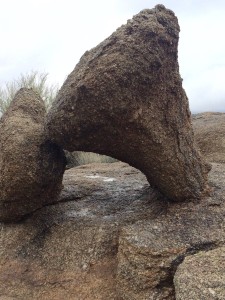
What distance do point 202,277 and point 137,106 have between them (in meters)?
1.30

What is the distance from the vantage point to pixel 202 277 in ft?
8.14

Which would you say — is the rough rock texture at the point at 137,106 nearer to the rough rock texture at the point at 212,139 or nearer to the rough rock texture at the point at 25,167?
the rough rock texture at the point at 25,167

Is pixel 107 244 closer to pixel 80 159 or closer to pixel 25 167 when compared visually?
pixel 25 167

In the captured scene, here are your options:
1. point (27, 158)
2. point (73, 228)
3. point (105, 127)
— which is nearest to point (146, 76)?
point (105, 127)

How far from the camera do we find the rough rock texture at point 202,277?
2.35m

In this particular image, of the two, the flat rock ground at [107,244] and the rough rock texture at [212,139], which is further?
the rough rock texture at [212,139]

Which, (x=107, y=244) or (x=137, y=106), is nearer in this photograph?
(x=137, y=106)

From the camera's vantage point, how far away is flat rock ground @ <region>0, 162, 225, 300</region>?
119 inches

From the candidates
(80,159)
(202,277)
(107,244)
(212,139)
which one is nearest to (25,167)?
(107,244)

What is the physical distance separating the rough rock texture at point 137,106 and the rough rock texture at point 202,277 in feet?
3.17

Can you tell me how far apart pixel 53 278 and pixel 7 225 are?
790mm

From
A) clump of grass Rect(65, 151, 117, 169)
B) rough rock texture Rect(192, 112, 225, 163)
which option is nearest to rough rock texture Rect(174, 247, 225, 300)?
rough rock texture Rect(192, 112, 225, 163)

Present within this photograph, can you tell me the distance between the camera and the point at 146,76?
3164mm

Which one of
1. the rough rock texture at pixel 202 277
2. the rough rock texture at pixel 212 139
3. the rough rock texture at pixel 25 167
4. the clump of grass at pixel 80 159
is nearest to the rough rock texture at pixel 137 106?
the rough rock texture at pixel 25 167
